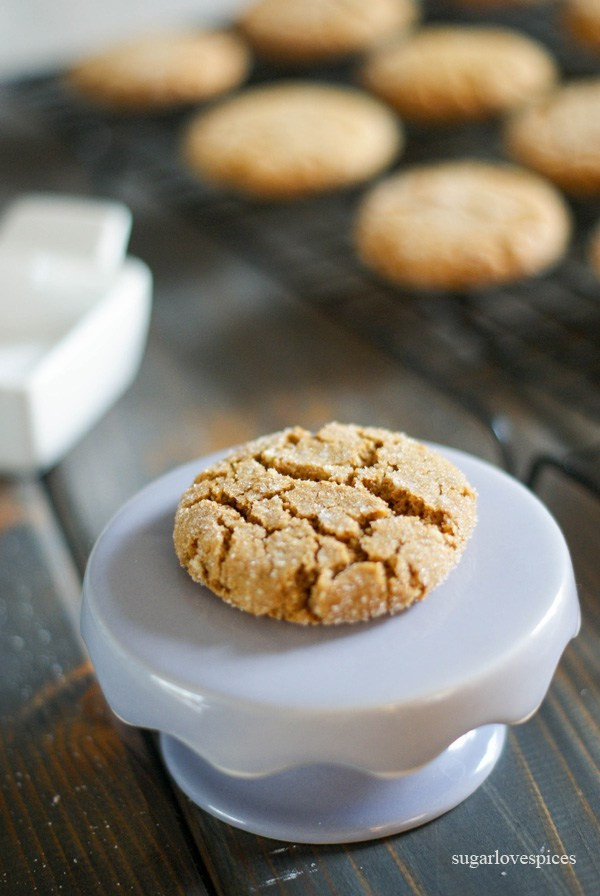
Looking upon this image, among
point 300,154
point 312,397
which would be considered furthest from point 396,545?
point 300,154

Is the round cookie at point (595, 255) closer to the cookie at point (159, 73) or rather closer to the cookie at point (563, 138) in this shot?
the cookie at point (563, 138)

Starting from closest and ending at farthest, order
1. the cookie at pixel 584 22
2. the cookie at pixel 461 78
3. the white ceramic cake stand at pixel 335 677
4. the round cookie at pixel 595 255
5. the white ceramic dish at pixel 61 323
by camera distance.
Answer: the white ceramic cake stand at pixel 335 677 < the white ceramic dish at pixel 61 323 < the round cookie at pixel 595 255 < the cookie at pixel 461 78 < the cookie at pixel 584 22

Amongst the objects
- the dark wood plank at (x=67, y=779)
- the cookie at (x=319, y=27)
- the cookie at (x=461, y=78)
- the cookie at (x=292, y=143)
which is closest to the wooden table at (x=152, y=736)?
the dark wood plank at (x=67, y=779)

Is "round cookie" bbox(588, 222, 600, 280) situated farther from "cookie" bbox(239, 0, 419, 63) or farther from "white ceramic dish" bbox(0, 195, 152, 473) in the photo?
"cookie" bbox(239, 0, 419, 63)

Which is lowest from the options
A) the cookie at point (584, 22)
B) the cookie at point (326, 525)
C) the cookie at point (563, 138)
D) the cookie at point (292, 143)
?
the cookie at point (292, 143)

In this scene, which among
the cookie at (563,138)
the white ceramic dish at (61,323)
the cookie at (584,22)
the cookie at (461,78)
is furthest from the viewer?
the cookie at (584,22)

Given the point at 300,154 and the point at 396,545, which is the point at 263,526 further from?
A: the point at 300,154

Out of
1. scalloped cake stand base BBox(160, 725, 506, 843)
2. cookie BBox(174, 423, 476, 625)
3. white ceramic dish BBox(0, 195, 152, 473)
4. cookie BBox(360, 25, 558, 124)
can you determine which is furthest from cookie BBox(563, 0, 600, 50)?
scalloped cake stand base BBox(160, 725, 506, 843)
